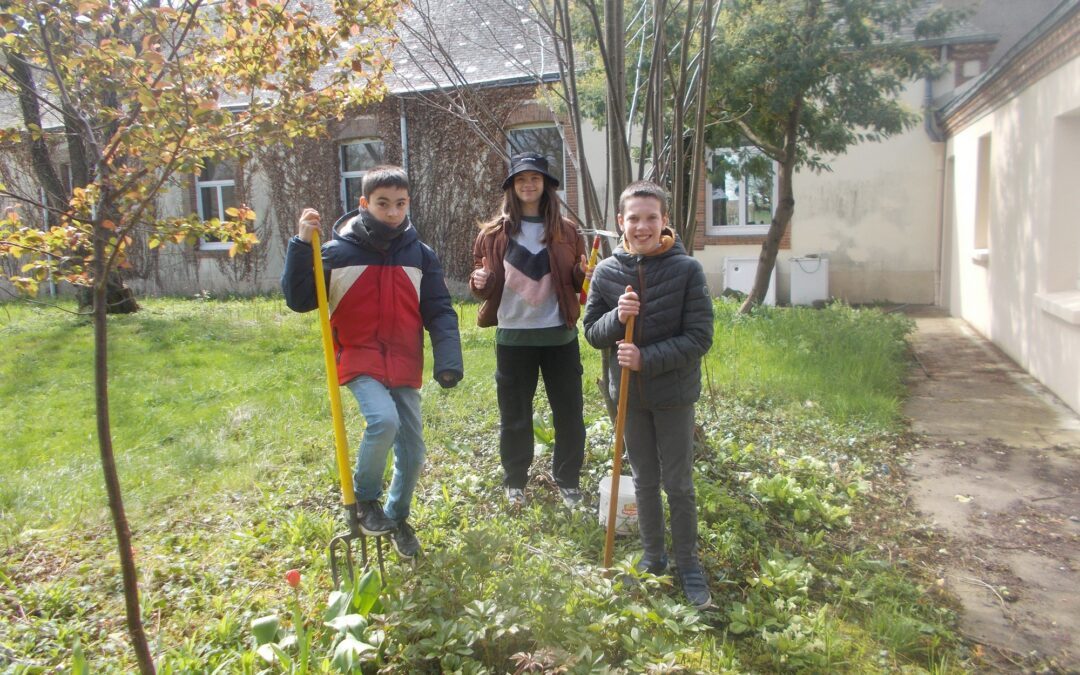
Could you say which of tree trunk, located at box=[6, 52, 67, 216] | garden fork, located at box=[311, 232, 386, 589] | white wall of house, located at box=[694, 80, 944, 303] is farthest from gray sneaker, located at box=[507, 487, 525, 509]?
white wall of house, located at box=[694, 80, 944, 303]

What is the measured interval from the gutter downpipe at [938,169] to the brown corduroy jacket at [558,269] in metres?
10.3

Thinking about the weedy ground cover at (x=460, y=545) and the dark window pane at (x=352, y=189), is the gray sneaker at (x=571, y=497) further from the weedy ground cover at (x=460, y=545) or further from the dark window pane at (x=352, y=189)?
the dark window pane at (x=352, y=189)

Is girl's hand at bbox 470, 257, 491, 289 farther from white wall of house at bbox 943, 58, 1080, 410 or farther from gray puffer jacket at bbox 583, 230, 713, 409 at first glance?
white wall of house at bbox 943, 58, 1080, 410

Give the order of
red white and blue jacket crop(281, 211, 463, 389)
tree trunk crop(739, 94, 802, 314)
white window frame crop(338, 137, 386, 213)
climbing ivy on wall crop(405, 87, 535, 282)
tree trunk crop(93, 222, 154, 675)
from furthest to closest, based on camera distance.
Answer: white window frame crop(338, 137, 386, 213) < climbing ivy on wall crop(405, 87, 535, 282) < tree trunk crop(739, 94, 802, 314) < red white and blue jacket crop(281, 211, 463, 389) < tree trunk crop(93, 222, 154, 675)

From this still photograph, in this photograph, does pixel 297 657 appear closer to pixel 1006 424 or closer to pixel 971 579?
pixel 971 579

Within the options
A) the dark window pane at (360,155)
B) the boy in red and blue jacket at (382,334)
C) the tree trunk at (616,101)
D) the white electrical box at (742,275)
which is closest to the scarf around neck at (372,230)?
the boy in red and blue jacket at (382,334)

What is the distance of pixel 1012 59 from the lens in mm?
7520

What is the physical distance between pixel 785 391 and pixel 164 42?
17.5ft

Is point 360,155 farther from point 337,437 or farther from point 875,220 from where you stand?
point 337,437

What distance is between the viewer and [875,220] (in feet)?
43.0

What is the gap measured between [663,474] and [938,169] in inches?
451

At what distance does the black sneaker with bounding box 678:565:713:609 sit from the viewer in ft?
10.4

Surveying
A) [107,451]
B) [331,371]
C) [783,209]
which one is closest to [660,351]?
[331,371]

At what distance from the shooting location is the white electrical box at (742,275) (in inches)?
520
